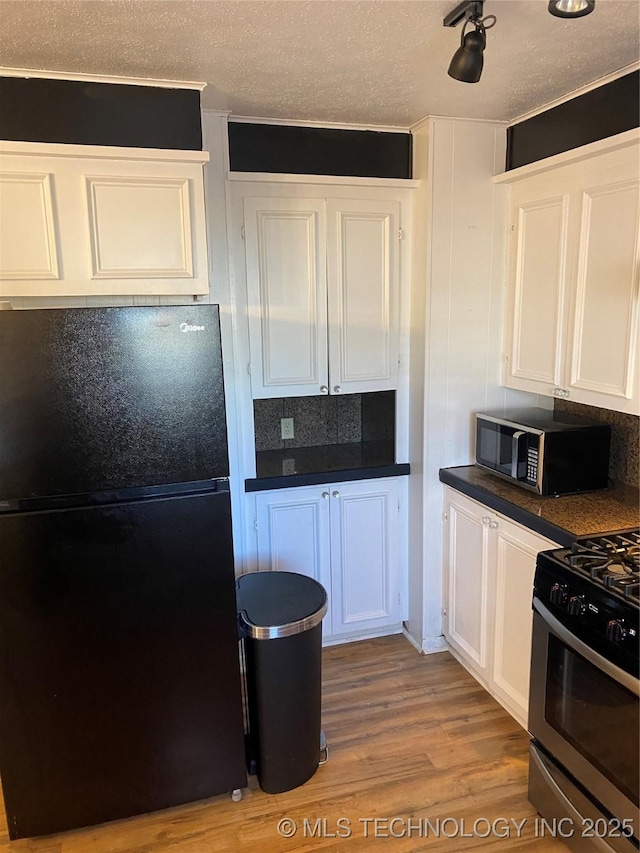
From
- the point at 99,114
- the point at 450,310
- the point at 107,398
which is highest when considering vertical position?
the point at 99,114

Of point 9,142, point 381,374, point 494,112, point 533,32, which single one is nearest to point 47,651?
point 9,142

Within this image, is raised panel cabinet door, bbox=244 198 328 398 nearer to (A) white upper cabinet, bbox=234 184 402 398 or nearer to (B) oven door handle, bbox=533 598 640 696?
(A) white upper cabinet, bbox=234 184 402 398

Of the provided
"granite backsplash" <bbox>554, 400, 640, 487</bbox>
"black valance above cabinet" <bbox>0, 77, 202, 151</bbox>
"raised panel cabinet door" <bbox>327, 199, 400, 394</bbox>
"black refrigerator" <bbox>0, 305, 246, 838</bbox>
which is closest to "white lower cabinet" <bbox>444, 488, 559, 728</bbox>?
"granite backsplash" <bbox>554, 400, 640, 487</bbox>

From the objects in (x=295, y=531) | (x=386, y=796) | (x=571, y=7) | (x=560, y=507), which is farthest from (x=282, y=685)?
(x=571, y=7)

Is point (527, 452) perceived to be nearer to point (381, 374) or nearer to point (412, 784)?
point (381, 374)

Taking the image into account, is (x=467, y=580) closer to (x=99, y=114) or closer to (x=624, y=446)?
(x=624, y=446)

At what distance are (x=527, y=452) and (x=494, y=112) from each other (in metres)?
1.38

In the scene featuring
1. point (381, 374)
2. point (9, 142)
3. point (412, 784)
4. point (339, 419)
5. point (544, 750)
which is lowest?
point (412, 784)

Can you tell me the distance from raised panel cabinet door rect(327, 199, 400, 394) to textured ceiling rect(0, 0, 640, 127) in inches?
19.1

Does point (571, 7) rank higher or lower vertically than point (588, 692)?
higher

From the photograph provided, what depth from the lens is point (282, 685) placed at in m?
2.07

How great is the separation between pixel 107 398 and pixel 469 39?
1376 millimetres

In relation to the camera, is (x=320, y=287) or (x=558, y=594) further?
(x=320, y=287)

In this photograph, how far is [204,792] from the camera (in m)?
2.04
